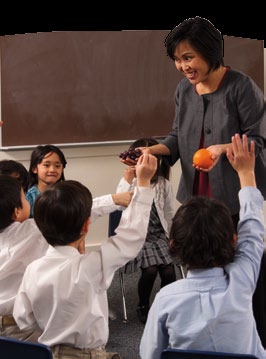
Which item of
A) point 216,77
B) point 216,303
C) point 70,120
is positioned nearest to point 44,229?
point 216,303

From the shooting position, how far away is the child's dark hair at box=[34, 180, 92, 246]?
5.68ft

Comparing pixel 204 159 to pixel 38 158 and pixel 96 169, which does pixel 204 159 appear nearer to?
pixel 38 158

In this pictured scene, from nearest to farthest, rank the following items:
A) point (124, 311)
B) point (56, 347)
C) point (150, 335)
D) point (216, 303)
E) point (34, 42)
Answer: point (216, 303) < point (150, 335) < point (56, 347) < point (124, 311) < point (34, 42)

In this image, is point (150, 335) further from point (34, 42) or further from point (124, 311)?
point (34, 42)

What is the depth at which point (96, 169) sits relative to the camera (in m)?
4.61

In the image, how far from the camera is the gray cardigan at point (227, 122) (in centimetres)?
211

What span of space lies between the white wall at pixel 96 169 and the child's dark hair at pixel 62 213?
2.71 meters

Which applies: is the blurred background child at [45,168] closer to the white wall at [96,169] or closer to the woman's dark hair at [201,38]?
the white wall at [96,169]

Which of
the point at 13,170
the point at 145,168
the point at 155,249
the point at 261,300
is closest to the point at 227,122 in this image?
the point at 145,168

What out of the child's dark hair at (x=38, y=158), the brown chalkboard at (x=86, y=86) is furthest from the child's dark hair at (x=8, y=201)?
the brown chalkboard at (x=86, y=86)

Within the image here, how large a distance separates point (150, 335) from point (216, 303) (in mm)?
259

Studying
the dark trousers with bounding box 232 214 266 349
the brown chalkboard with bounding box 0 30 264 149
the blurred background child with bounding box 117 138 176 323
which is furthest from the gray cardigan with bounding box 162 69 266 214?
the brown chalkboard with bounding box 0 30 264 149

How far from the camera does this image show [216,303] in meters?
1.52

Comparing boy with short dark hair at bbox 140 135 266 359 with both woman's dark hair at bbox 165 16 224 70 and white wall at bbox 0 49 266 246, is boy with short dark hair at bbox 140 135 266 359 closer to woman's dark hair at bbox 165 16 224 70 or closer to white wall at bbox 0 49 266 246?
woman's dark hair at bbox 165 16 224 70
